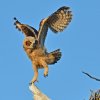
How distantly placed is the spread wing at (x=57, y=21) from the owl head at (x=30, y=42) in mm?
571

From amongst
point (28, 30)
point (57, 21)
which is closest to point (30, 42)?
point (28, 30)

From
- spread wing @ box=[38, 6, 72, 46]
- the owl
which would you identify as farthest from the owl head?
spread wing @ box=[38, 6, 72, 46]

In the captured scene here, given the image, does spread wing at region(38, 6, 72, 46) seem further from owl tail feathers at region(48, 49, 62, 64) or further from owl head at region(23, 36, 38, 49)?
owl head at region(23, 36, 38, 49)

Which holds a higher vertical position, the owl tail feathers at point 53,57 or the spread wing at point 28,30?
the spread wing at point 28,30

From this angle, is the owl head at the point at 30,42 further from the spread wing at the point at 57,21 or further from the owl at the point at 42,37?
the spread wing at the point at 57,21

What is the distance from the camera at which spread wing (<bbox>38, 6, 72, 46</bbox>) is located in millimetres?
13008

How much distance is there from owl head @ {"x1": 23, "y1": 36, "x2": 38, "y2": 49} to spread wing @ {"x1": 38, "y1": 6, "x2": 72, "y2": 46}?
22.5 inches

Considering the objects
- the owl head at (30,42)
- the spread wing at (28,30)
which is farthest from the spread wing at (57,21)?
the owl head at (30,42)

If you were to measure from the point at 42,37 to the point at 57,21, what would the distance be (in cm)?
78

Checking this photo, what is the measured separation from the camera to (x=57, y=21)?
43.5 ft

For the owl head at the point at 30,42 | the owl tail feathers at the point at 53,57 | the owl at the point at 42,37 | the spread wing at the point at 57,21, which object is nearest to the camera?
the owl head at the point at 30,42

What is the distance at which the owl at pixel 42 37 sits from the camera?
40.2 feet

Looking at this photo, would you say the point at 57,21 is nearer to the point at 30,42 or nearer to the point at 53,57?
the point at 53,57

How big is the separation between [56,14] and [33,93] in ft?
7.07
